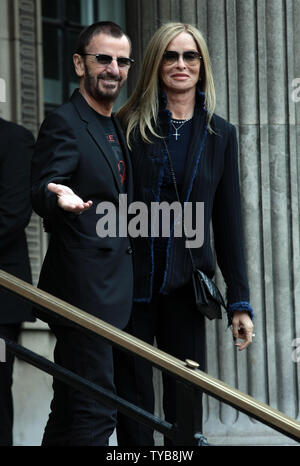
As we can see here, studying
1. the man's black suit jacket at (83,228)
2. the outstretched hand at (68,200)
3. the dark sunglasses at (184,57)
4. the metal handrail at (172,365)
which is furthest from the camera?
the dark sunglasses at (184,57)

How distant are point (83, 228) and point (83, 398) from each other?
63cm

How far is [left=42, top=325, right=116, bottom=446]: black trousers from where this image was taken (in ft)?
13.4

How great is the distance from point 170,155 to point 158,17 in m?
1.81

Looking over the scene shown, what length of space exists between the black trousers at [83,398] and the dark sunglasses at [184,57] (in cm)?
122

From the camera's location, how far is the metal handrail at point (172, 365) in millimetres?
3564

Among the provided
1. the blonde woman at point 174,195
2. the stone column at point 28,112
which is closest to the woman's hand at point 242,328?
the blonde woman at point 174,195

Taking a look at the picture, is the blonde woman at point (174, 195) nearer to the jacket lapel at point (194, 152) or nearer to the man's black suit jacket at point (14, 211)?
the jacket lapel at point (194, 152)

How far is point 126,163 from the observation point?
4.48 meters

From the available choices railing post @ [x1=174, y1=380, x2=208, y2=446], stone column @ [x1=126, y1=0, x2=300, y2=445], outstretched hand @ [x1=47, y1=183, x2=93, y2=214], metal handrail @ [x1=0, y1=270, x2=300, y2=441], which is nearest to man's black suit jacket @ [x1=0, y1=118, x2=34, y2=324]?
stone column @ [x1=126, y1=0, x2=300, y2=445]

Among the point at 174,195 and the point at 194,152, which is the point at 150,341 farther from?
the point at 194,152

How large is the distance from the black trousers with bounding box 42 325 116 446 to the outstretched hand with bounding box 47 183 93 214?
0.48 meters

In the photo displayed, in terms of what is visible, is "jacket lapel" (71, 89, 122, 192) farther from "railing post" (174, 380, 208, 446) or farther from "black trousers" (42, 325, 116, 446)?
"railing post" (174, 380, 208, 446)
